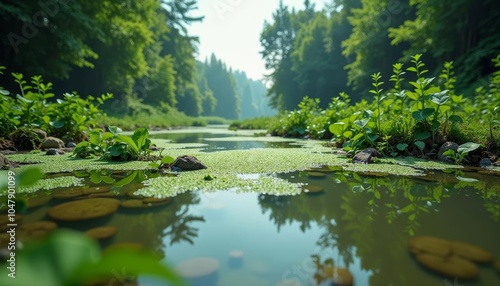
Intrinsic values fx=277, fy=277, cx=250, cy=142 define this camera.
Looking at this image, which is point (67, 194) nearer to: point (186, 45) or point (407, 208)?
point (407, 208)

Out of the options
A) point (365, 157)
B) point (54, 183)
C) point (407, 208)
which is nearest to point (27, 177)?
point (407, 208)

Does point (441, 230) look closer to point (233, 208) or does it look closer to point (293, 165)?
point (233, 208)

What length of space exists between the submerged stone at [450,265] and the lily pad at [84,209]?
133cm

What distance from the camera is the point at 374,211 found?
1.41 m

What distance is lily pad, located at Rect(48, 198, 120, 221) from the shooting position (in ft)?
4.17

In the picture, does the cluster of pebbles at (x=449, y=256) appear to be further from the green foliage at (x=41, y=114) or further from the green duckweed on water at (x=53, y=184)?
the green foliage at (x=41, y=114)

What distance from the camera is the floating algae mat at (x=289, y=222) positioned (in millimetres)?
869

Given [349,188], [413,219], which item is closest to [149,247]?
[413,219]

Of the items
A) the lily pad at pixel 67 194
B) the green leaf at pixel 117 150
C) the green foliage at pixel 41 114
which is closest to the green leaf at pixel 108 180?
the lily pad at pixel 67 194

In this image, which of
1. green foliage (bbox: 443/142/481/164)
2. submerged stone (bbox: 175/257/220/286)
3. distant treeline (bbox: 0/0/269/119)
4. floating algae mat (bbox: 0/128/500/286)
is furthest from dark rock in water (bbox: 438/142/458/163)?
distant treeline (bbox: 0/0/269/119)

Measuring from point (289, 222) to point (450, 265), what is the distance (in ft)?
1.99

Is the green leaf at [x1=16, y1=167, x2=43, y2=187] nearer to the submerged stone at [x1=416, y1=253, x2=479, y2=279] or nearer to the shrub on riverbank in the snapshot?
the submerged stone at [x1=416, y1=253, x2=479, y2=279]

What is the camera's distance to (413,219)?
129 centimetres

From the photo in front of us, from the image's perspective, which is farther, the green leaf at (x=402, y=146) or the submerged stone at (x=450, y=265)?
the green leaf at (x=402, y=146)
